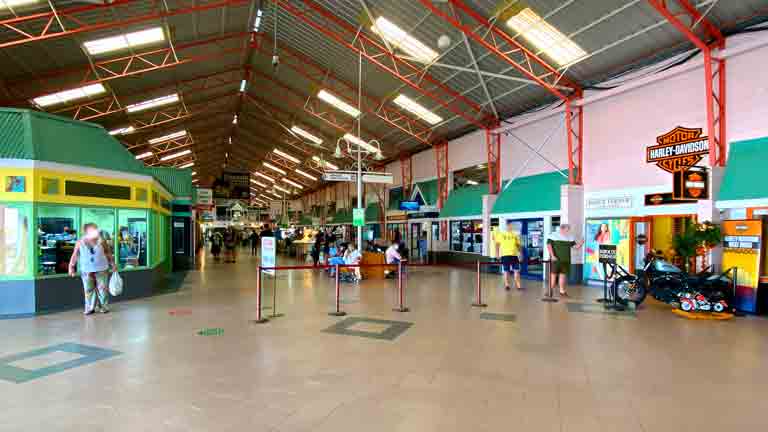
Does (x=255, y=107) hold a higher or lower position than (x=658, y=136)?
higher

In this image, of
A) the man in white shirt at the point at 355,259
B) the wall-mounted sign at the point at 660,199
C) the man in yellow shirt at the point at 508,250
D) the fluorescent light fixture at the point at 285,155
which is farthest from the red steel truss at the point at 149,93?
the wall-mounted sign at the point at 660,199

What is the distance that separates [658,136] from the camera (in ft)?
36.0

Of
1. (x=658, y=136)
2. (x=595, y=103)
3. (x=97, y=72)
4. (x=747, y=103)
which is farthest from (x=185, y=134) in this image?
(x=747, y=103)

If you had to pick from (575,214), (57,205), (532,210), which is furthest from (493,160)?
(57,205)

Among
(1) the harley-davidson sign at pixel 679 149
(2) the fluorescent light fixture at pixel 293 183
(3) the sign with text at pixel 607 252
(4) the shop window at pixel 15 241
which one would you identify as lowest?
(3) the sign with text at pixel 607 252

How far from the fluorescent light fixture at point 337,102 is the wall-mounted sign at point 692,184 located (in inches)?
539

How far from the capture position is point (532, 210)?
1480 cm

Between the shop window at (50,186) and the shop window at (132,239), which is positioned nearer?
the shop window at (50,186)

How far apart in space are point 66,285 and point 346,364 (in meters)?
6.58

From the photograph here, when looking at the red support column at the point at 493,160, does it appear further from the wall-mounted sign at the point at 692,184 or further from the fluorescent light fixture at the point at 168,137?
the fluorescent light fixture at the point at 168,137

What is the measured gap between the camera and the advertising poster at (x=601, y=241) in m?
11.8

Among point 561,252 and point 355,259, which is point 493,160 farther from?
point 561,252

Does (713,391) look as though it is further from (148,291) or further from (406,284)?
(148,291)

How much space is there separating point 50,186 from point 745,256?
13.1 metres
